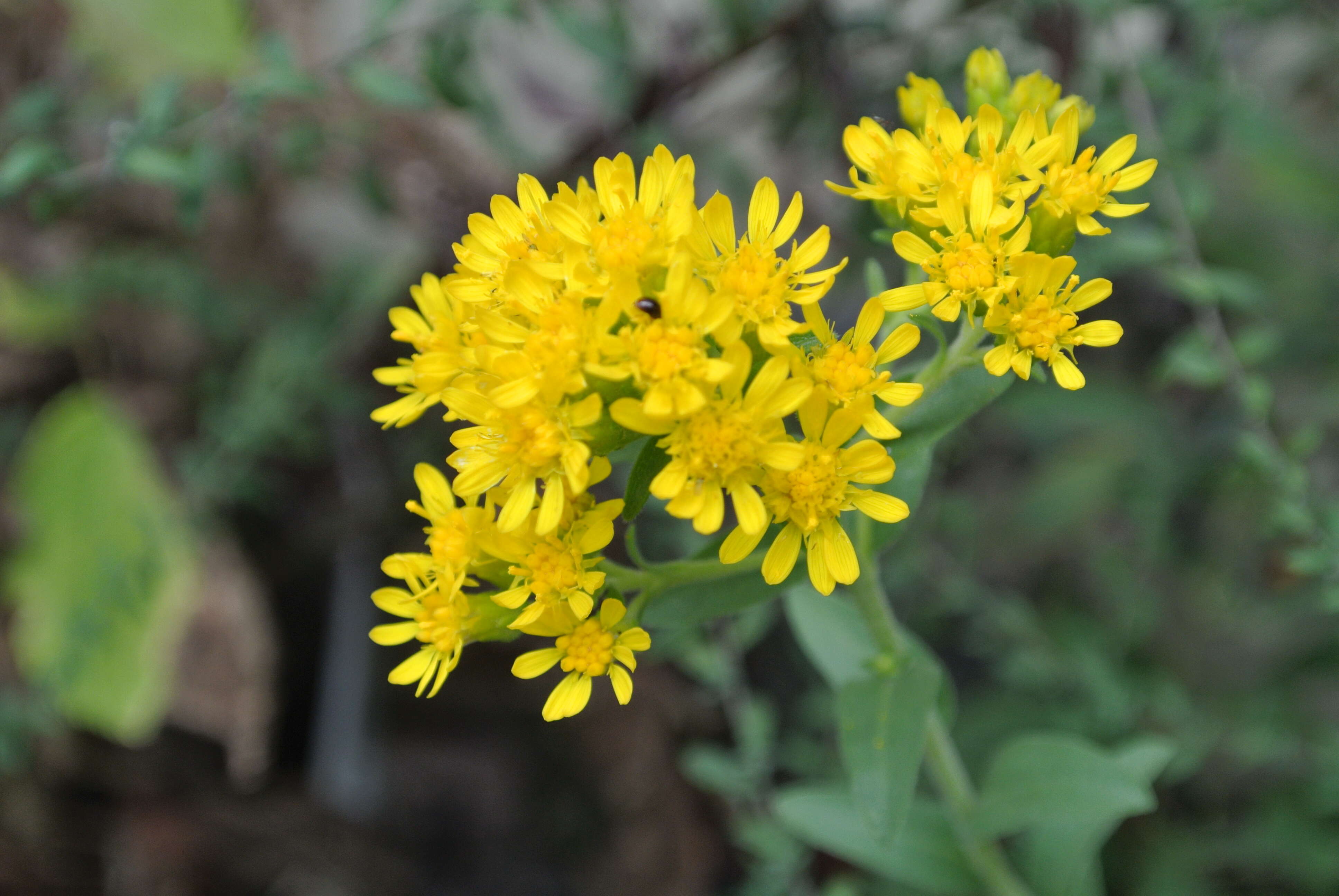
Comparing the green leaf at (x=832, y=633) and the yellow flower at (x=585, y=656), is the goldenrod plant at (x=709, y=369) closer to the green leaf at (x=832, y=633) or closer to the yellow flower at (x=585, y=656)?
the yellow flower at (x=585, y=656)

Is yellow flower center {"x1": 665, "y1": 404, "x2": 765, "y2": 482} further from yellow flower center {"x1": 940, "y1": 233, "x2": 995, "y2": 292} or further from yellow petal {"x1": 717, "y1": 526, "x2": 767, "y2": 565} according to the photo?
yellow flower center {"x1": 940, "y1": 233, "x2": 995, "y2": 292}

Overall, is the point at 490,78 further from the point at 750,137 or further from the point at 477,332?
the point at 477,332

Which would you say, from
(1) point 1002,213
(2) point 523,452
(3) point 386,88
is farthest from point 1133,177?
(3) point 386,88

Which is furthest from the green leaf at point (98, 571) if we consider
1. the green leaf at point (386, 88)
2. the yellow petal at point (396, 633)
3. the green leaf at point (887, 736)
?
the green leaf at point (887, 736)

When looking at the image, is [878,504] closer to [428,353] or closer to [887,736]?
[887,736]

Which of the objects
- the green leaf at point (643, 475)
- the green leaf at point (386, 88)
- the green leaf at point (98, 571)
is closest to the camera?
the green leaf at point (643, 475)

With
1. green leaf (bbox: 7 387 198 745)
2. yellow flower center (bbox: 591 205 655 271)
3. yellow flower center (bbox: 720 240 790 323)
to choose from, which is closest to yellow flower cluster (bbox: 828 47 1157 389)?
yellow flower center (bbox: 720 240 790 323)
